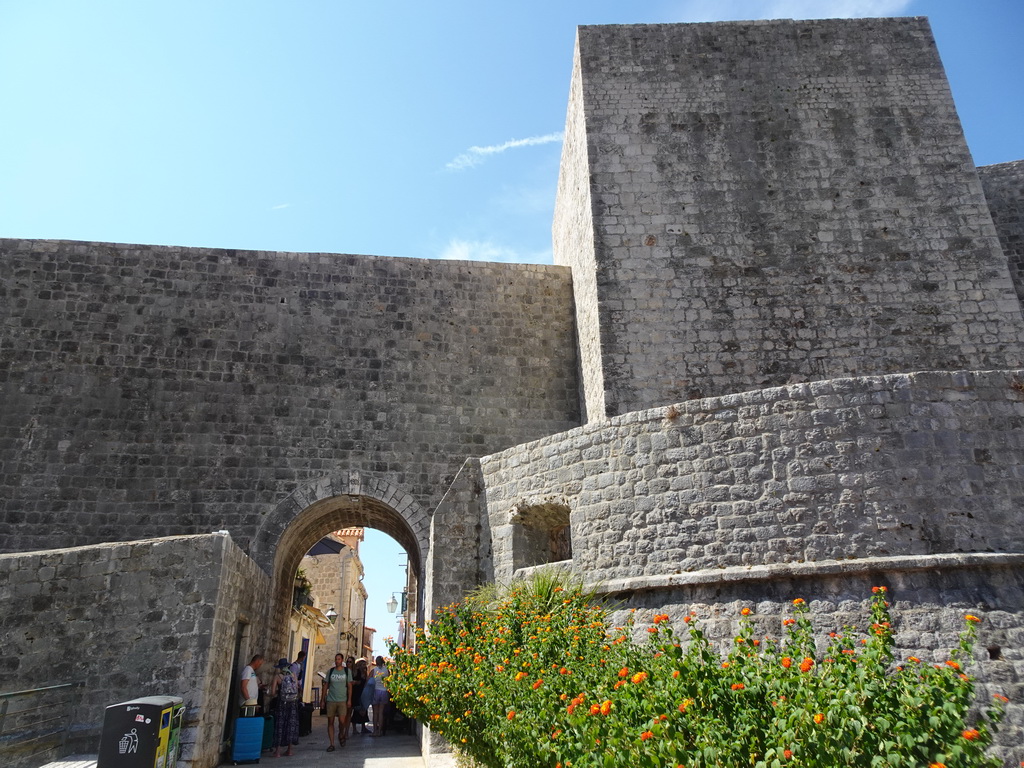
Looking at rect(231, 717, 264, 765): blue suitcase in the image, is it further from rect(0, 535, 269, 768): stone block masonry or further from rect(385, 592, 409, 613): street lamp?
rect(385, 592, 409, 613): street lamp

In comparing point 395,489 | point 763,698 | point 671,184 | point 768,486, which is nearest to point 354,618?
point 395,489

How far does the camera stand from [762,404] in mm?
6508

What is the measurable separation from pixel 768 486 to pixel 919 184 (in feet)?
22.9

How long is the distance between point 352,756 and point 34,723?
145 inches

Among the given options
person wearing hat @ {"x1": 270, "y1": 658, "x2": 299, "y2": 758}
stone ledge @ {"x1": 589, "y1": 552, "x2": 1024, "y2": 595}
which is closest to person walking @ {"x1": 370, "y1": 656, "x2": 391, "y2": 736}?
person wearing hat @ {"x1": 270, "y1": 658, "x2": 299, "y2": 758}

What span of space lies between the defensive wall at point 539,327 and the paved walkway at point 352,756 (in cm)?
122

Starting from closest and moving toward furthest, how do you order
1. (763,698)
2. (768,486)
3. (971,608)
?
1. (763,698)
2. (971,608)
3. (768,486)

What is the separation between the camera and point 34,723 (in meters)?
6.31

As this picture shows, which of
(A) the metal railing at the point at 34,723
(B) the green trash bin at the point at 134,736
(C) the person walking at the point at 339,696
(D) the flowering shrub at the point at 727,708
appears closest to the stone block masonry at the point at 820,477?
(D) the flowering shrub at the point at 727,708

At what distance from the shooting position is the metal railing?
6102 mm

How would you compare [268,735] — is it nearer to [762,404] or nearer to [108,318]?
[108,318]

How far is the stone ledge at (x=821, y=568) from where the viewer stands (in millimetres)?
5547

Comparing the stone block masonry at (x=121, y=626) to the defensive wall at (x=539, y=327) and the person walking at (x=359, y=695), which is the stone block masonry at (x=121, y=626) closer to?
the defensive wall at (x=539, y=327)

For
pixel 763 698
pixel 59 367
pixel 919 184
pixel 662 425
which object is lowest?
pixel 763 698
